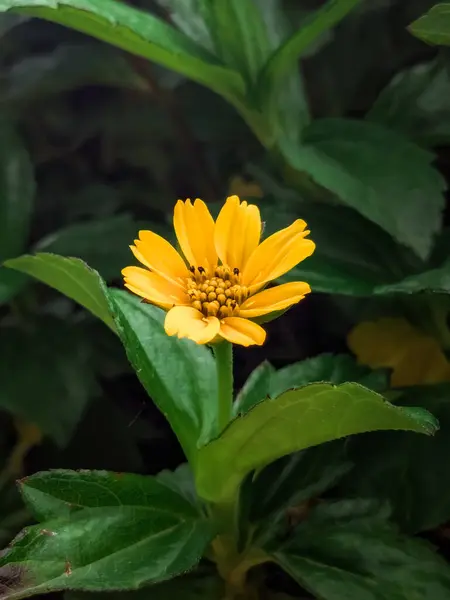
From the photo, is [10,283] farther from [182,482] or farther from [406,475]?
[406,475]

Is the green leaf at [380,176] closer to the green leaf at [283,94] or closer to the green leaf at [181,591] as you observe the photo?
the green leaf at [283,94]

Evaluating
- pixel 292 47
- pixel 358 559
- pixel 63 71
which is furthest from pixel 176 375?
pixel 63 71

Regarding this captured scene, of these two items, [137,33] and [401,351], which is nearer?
[137,33]

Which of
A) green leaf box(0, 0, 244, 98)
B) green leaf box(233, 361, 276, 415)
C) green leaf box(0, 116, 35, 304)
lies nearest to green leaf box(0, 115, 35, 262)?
green leaf box(0, 116, 35, 304)

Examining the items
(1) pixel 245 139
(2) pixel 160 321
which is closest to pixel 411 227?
(2) pixel 160 321

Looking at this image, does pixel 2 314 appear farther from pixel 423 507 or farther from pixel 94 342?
pixel 423 507

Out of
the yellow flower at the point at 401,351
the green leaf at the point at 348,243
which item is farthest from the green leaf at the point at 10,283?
the yellow flower at the point at 401,351

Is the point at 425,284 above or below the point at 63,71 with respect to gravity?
below
